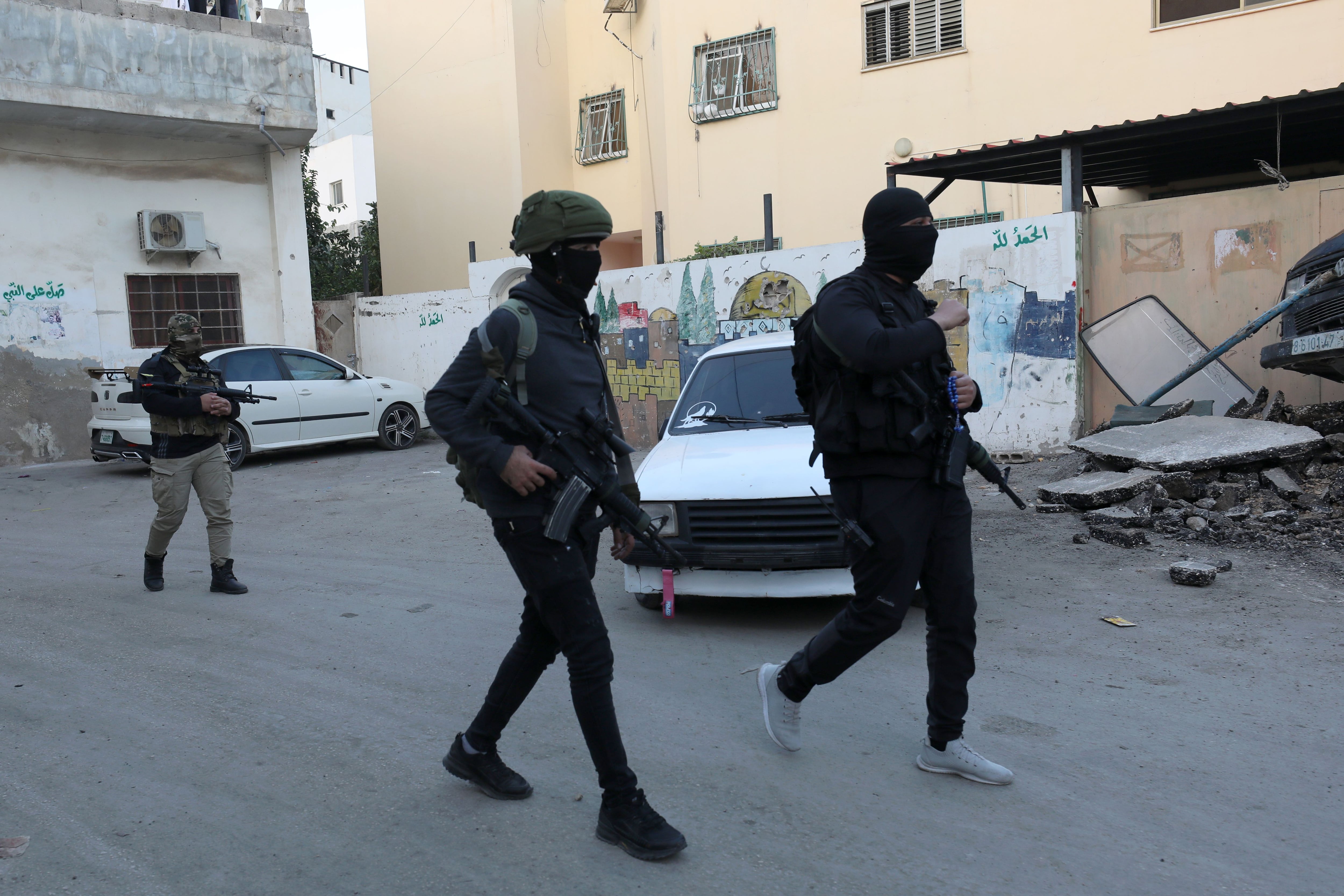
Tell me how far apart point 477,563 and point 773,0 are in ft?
38.3

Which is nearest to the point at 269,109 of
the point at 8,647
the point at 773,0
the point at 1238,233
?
the point at 773,0

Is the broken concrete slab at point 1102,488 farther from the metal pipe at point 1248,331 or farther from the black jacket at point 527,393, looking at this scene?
the black jacket at point 527,393

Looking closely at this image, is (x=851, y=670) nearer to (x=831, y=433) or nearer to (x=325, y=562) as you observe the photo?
(x=831, y=433)

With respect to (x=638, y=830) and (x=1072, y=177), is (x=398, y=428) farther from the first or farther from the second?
(x=638, y=830)

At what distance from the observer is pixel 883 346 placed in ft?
9.59

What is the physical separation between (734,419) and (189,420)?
3230 millimetres

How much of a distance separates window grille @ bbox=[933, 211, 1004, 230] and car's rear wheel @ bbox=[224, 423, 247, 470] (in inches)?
362

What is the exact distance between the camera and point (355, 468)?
12.2 m

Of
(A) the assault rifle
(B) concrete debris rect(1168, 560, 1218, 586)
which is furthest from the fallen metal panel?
(A) the assault rifle

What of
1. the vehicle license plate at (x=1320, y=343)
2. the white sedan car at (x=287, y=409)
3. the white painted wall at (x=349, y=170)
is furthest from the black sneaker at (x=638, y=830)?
the white painted wall at (x=349, y=170)

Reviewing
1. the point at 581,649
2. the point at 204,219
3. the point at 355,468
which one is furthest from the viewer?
the point at 204,219

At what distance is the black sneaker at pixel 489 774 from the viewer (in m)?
3.16

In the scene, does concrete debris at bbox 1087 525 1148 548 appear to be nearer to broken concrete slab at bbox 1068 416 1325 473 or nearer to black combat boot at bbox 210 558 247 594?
broken concrete slab at bbox 1068 416 1325 473

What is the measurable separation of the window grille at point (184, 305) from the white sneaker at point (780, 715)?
1310 centimetres
